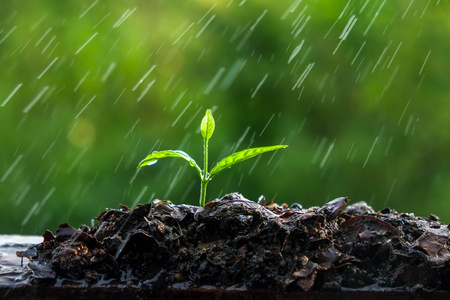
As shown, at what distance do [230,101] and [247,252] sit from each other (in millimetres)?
2978

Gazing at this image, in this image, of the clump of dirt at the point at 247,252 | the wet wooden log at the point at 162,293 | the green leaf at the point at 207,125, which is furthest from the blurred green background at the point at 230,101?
the wet wooden log at the point at 162,293

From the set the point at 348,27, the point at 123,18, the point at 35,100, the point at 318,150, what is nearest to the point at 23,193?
the point at 35,100

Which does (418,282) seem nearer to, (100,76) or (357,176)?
(357,176)

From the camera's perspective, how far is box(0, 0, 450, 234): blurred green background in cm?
418

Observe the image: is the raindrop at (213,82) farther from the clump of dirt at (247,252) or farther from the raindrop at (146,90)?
the clump of dirt at (247,252)

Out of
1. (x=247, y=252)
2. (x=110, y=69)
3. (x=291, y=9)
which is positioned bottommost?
(x=247, y=252)

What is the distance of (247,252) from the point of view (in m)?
1.34

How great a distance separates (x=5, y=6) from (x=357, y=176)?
297cm

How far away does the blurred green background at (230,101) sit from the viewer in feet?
13.7

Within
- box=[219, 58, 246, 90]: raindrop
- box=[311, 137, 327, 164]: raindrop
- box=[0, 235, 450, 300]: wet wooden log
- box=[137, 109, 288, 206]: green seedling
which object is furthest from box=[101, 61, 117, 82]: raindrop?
box=[0, 235, 450, 300]: wet wooden log

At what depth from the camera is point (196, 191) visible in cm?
427

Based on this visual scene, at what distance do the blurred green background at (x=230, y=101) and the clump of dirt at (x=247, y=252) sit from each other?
2601mm

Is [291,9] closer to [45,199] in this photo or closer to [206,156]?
[45,199]

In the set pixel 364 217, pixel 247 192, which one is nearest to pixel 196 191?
pixel 247 192
